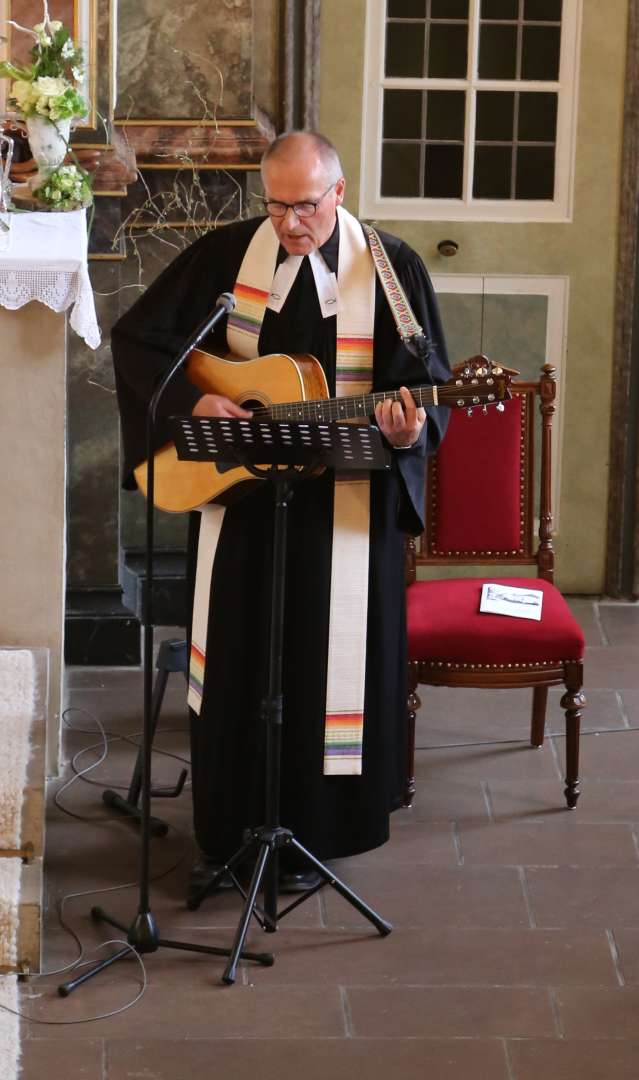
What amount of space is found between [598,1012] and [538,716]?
1.61m

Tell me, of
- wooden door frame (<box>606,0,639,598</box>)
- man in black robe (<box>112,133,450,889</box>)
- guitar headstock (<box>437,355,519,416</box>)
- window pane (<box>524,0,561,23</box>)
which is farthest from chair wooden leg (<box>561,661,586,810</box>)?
window pane (<box>524,0,561,23</box>)

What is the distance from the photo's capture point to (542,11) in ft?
20.3

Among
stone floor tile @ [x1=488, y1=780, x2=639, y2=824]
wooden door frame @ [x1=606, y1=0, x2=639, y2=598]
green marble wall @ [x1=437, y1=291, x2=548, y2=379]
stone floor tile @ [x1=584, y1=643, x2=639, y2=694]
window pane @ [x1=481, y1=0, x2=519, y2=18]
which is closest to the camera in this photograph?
stone floor tile @ [x1=488, y1=780, x2=639, y2=824]

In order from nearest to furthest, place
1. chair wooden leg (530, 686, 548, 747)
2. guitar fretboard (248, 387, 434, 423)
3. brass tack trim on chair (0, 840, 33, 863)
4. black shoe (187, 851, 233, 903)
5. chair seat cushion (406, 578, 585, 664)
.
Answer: guitar fretboard (248, 387, 434, 423) → brass tack trim on chair (0, 840, 33, 863) → black shoe (187, 851, 233, 903) → chair seat cushion (406, 578, 585, 664) → chair wooden leg (530, 686, 548, 747)

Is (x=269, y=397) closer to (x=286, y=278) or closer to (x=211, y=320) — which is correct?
(x=286, y=278)

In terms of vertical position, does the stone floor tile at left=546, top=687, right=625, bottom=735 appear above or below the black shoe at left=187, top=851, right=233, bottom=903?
above

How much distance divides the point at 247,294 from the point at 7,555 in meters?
1.24

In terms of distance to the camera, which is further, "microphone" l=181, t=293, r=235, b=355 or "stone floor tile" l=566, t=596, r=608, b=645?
"stone floor tile" l=566, t=596, r=608, b=645

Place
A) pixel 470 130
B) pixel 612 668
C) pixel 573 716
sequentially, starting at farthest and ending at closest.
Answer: pixel 470 130 < pixel 612 668 < pixel 573 716

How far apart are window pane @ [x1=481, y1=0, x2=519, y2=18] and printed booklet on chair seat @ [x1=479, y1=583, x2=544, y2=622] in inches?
102

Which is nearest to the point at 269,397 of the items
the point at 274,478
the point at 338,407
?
the point at 338,407

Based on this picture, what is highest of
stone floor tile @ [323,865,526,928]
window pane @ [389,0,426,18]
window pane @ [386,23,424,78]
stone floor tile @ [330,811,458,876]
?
window pane @ [389,0,426,18]

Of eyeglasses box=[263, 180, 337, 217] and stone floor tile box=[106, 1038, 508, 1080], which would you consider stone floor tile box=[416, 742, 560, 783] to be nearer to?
A: stone floor tile box=[106, 1038, 508, 1080]

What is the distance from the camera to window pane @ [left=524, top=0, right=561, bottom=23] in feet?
20.3
